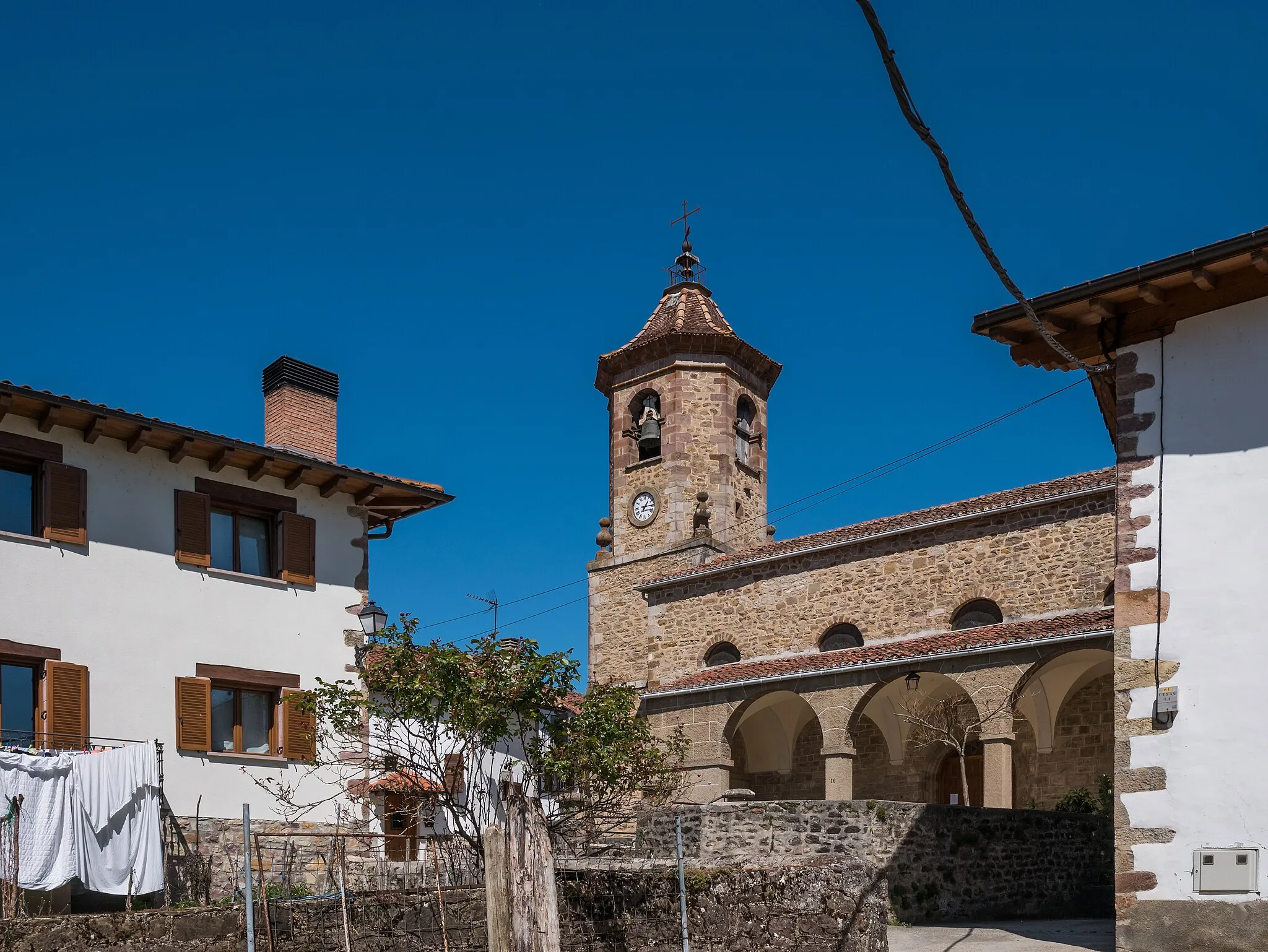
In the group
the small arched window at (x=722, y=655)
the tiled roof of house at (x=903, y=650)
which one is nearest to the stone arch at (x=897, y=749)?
the tiled roof of house at (x=903, y=650)

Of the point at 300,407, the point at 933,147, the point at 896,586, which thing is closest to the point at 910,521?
the point at 896,586

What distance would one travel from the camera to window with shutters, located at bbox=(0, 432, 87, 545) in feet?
52.5

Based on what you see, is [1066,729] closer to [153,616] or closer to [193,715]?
[193,715]

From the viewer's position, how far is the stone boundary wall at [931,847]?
1599cm

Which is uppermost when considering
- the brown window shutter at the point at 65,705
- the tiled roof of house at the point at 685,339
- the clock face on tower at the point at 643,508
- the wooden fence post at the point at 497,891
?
the tiled roof of house at the point at 685,339

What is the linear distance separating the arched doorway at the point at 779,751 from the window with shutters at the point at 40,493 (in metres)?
13.8

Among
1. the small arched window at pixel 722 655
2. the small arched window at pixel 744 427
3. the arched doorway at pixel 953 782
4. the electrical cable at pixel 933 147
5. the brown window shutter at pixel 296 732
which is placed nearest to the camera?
the electrical cable at pixel 933 147

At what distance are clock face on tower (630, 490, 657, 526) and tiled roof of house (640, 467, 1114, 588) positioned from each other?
8.91 feet

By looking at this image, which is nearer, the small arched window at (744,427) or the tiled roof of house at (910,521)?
the tiled roof of house at (910,521)

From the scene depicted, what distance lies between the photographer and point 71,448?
54.3ft

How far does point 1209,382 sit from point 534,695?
846 cm

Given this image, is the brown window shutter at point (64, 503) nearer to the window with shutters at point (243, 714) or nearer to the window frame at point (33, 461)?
the window frame at point (33, 461)

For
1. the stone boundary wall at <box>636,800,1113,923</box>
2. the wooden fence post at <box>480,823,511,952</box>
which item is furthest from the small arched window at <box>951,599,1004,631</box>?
the wooden fence post at <box>480,823,511,952</box>

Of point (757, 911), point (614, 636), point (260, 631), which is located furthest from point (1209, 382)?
point (614, 636)
